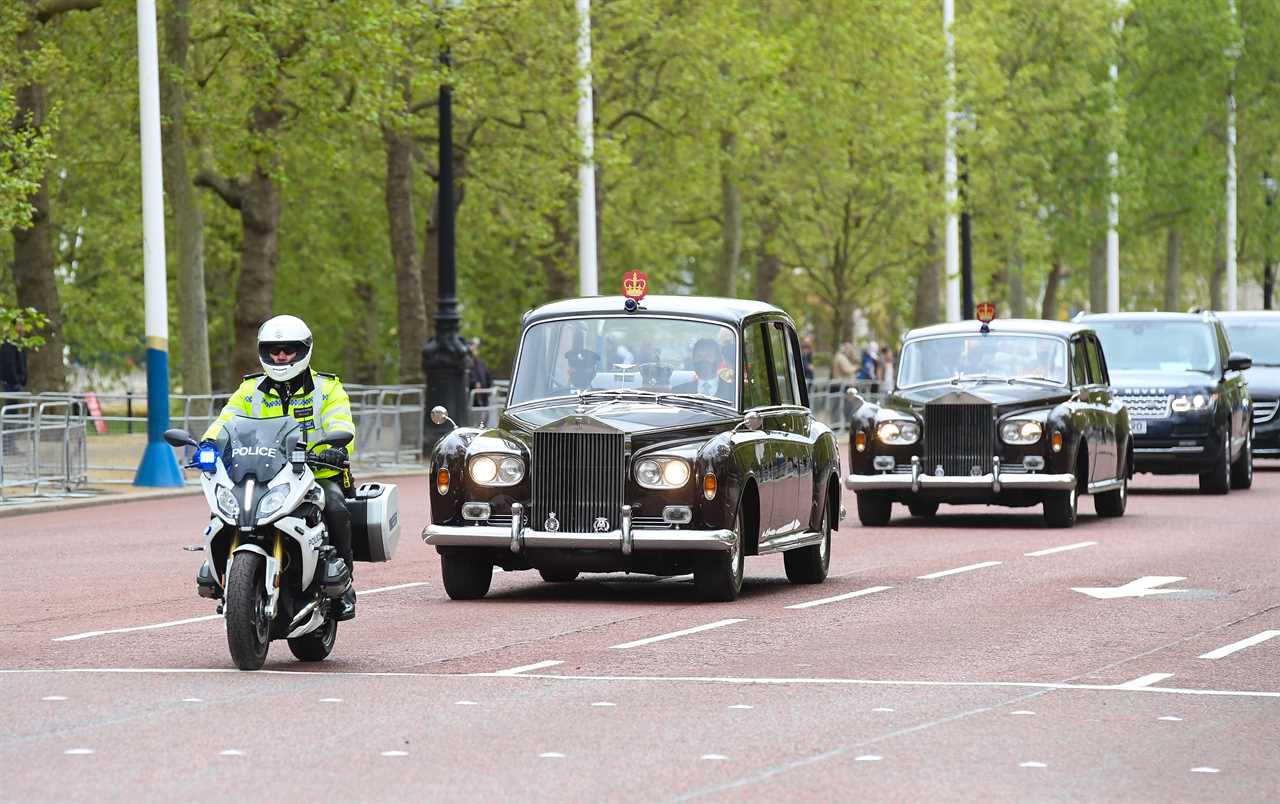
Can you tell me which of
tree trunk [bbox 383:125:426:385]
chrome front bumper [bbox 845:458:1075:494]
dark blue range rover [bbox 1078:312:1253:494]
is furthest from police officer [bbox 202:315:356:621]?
tree trunk [bbox 383:125:426:385]

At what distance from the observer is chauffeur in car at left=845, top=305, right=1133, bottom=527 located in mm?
22594

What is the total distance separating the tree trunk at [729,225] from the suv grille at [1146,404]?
26.5m

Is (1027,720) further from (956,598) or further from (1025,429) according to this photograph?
(1025,429)

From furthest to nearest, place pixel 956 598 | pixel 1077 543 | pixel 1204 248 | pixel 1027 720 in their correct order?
pixel 1204 248
pixel 1077 543
pixel 956 598
pixel 1027 720

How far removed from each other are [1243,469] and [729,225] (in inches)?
1101

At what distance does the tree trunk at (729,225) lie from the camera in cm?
5528

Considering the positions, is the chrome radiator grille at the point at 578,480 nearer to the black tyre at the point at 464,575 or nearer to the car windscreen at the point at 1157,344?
the black tyre at the point at 464,575

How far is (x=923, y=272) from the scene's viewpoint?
216 feet

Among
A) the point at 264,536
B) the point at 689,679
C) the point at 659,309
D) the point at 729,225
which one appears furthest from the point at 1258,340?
the point at 264,536

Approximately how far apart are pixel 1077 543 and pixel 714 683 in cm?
997

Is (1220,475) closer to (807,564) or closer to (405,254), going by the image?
(807,564)

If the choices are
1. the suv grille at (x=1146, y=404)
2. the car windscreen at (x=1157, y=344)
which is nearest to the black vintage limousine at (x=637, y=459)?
the suv grille at (x=1146, y=404)

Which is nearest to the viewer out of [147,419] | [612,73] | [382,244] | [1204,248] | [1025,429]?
[1025,429]

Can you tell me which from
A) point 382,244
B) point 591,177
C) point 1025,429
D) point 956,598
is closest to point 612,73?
point 591,177
